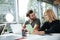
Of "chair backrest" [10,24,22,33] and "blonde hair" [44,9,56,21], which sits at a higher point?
"blonde hair" [44,9,56,21]

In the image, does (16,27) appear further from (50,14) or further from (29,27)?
(50,14)

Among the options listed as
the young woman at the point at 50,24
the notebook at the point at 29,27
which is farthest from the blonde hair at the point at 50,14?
the notebook at the point at 29,27

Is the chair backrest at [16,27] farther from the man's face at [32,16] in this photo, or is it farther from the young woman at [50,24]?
the young woman at [50,24]

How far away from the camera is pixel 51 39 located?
1.57 metres

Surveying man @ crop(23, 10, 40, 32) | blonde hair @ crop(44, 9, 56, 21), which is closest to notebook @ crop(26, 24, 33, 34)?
man @ crop(23, 10, 40, 32)

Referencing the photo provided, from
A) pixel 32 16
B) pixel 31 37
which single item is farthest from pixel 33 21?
pixel 31 37

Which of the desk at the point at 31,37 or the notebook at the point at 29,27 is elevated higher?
the notebook at the point at 29,27

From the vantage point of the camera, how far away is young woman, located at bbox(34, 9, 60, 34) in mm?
1600

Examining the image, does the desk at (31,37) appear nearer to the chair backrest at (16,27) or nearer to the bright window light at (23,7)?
the chair backrest at (16,27)

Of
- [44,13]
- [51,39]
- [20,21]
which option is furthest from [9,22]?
[51,39]

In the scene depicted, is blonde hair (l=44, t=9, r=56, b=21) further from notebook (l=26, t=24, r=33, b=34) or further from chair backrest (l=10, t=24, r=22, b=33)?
chair backrest (l=10, t=24, r=22, b=33)

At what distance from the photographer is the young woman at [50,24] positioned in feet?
5.25

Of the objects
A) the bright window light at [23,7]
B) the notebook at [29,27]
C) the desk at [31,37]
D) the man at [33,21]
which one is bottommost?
the desk at [31,37]

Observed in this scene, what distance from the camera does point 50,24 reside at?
1611mm
